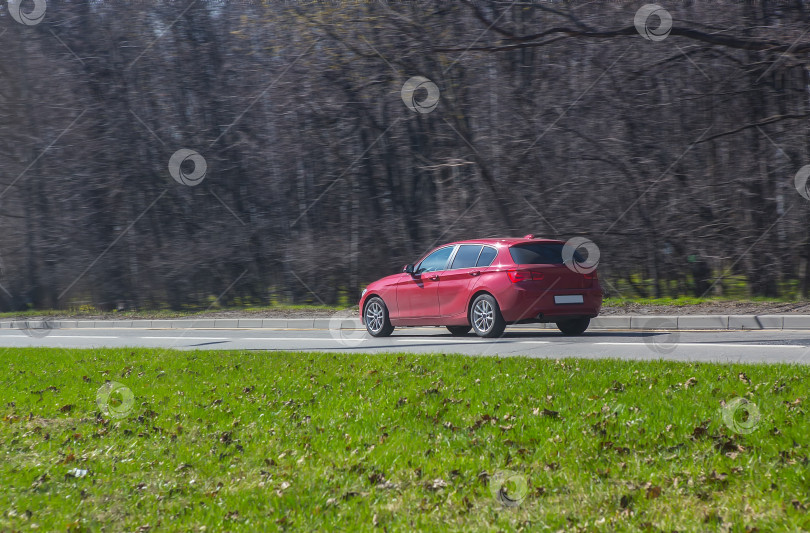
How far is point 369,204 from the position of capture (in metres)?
20.8

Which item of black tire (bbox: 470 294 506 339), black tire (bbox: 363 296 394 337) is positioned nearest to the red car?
black tire (bbox: 470 294 506 339)

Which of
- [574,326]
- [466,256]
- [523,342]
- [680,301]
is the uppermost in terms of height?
[466,256]

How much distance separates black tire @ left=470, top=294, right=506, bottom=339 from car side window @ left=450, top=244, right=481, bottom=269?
0.63m

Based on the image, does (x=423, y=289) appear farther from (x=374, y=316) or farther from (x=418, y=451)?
(x=418, y=451)

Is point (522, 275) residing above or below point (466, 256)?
below

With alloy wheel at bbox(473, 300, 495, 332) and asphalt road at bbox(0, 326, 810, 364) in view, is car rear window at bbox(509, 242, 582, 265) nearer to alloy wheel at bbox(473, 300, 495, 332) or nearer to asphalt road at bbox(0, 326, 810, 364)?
alloy wheel at bbox(473, 300, 495, 332)

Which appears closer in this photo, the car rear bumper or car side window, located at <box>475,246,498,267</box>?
the car rear bumper

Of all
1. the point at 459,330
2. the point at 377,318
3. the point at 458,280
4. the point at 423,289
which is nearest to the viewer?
the point at 458,280

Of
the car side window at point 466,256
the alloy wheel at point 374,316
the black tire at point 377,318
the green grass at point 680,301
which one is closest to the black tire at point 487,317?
the car side window at point 466,256

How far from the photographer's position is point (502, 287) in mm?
12141

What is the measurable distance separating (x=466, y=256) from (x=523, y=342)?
1.98 meters

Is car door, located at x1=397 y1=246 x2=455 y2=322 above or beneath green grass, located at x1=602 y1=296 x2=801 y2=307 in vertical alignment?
above

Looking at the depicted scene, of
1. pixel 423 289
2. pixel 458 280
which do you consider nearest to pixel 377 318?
pixel 423 289

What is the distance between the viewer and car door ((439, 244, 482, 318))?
1277 cm
